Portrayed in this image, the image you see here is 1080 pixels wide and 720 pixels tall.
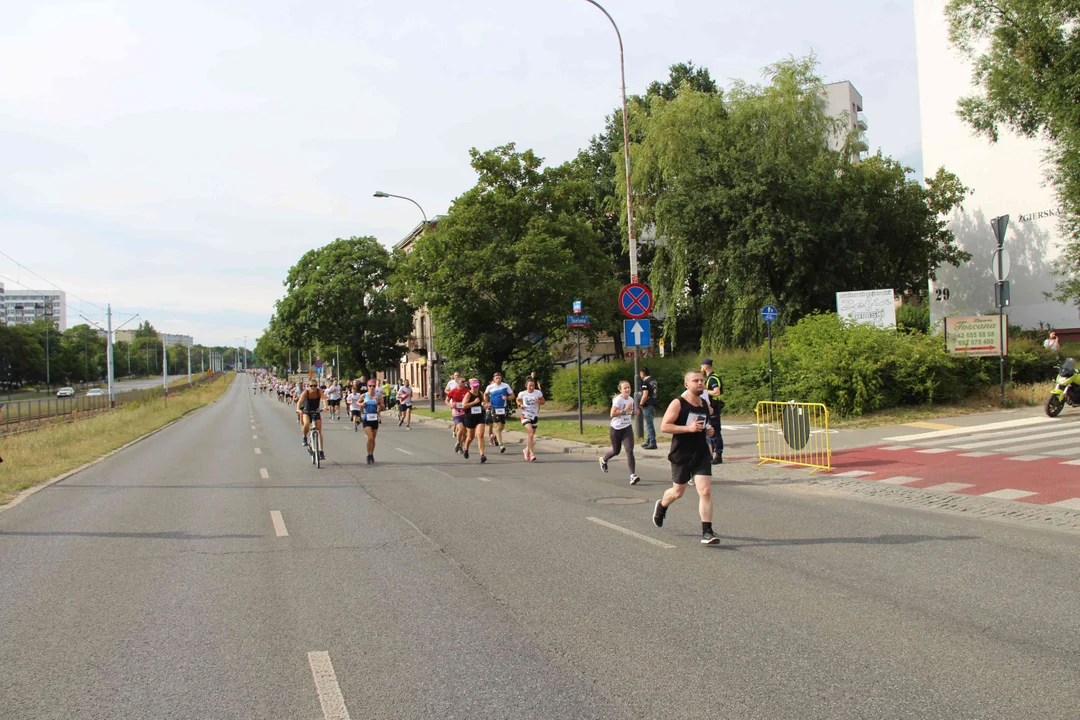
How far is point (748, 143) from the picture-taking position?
30781mm

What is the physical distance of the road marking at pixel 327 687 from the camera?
3.94 meters

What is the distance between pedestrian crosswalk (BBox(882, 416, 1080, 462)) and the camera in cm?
1338

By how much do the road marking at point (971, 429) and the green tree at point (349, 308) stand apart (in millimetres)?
43981

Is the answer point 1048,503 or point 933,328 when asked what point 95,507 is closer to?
point 1048,503

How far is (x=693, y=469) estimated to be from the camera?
7895 mm

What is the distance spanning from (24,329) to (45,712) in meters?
113

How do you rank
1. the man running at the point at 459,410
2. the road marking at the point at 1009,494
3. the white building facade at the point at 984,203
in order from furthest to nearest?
the white building facade at the point at 984,203 → the man running at the point at 459,410 → the road marking at the point at 1009,494

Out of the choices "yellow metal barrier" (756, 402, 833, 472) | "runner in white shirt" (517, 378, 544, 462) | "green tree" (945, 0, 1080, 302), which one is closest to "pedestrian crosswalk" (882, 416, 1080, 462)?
"yellow metal barrier" (756, 402, 833, 472)

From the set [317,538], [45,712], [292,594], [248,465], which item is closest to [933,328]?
[248,465]

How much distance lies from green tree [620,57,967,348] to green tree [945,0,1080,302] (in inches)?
273

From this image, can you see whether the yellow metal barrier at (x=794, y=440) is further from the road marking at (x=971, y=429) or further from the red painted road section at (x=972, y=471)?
the road marking at (x=971, y=429)

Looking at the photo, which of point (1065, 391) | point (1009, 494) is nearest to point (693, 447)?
point (1009, 494)

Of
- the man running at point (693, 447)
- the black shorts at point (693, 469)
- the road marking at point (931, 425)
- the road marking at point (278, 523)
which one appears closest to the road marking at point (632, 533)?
the man running at point (693, 447)

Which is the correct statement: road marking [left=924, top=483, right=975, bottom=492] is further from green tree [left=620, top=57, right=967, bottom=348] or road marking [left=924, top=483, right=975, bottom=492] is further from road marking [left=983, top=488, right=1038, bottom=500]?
green tree [left=620, top=57, right=967, bottom=348]
